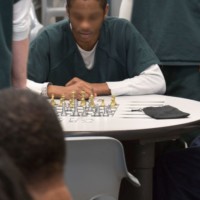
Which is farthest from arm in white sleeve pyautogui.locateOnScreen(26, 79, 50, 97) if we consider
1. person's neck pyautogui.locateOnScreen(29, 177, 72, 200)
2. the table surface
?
person's neck pyautogui.locateOnScreen(29, 177, 72, 200)

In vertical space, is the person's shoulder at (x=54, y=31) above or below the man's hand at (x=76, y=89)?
above

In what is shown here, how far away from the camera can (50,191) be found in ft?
2.09

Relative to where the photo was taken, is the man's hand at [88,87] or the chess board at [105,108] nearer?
the chess board at [105,108]

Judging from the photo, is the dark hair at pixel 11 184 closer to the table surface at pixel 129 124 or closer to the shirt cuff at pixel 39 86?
the table surface at pixel 129 124

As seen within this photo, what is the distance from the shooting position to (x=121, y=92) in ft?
9.25

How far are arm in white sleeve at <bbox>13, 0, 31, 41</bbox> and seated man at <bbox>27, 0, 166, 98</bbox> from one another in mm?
1035

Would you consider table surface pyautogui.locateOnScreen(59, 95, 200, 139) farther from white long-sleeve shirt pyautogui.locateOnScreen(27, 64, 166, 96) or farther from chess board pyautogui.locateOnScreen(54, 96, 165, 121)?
white long-sleeve shirt pyautogui.locateOnScreen(27, 64, 166, 96)

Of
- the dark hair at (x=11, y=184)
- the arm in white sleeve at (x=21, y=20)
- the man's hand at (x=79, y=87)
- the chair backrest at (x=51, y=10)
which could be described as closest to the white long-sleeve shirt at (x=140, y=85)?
the man's hand at (x=79, y=87)

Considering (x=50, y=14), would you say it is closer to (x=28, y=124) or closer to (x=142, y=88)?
(x=142, y=88)

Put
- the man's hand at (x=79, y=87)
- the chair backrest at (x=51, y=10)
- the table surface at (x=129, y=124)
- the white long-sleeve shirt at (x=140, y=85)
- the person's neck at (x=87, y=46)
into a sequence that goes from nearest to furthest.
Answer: the table surface at (x=129, y=124) → the man's hand at (x=79, y=87) → the white long-sleeve shirt at (x=140, y=85) → the person's neck at (x=87, y=46) → the chair backrest at (x=51, y=10)

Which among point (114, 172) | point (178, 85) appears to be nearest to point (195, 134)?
point (178, 85)

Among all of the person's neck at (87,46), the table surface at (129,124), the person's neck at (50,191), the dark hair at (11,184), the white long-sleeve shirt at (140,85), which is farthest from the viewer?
the person's neck at (87,46)

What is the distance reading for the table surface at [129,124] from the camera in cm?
193

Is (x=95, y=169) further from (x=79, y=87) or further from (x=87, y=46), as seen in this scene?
(x=87, y=46)
